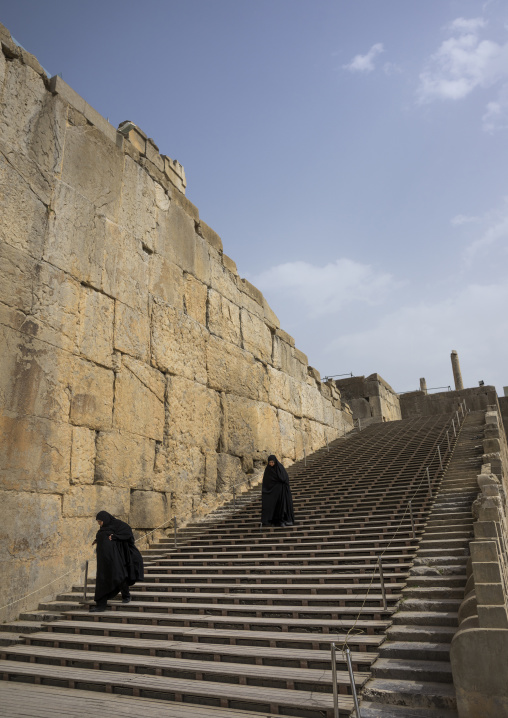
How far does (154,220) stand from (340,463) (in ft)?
24.6

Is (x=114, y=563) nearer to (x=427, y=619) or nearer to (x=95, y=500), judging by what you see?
(x=95, y=500)

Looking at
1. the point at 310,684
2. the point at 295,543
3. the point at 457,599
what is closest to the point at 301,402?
the point at 295,543

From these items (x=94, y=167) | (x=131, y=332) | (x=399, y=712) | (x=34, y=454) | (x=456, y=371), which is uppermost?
(x=456, y=371)

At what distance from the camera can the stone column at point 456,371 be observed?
3275cm

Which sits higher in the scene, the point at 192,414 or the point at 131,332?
the point at 131,332

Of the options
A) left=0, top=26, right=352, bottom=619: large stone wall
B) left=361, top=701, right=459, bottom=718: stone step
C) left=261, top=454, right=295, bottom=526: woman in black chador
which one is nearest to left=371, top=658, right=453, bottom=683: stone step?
left=361, top=701, right=459, bottom=718: stone step

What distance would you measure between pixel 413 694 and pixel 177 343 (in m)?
8.34

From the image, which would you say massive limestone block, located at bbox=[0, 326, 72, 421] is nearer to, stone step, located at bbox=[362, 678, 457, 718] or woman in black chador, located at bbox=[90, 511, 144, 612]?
woman in black chador, located at bbox=[90, 511, 144, 612]

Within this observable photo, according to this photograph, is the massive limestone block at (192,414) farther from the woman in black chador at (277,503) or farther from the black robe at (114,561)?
the black robe at (114,561)

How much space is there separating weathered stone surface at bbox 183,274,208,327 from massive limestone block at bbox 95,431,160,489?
11.0ft

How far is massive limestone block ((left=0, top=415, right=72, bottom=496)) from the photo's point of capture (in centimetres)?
698

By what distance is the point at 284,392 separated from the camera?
16.0 meters

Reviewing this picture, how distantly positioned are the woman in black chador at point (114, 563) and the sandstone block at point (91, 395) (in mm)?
2074

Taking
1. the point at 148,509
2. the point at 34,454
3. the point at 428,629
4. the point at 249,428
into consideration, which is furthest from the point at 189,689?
the point at 249,428
